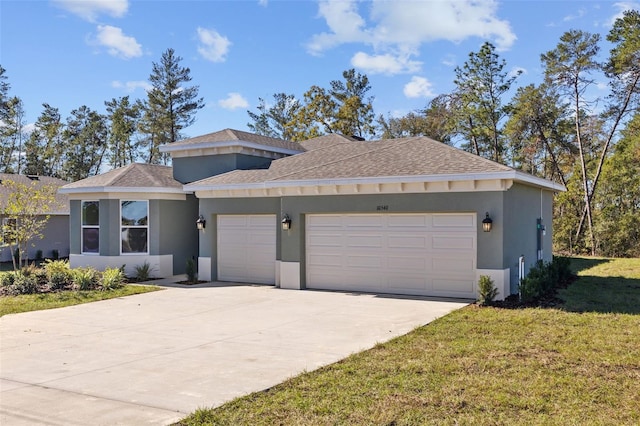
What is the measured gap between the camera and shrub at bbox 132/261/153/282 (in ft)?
53.2

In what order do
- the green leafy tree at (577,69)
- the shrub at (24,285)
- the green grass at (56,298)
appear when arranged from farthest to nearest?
1. the green leafy tree at (577,69)
2. the shrub at (24,285)
3. the green grass at (56,298)

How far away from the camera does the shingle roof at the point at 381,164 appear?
1191 centimetres

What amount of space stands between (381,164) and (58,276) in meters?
9.22

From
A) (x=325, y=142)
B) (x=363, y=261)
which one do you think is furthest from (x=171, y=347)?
(x=325, y=142)

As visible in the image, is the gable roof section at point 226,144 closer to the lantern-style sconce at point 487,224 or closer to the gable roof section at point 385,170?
the gable roof section at point 385,170

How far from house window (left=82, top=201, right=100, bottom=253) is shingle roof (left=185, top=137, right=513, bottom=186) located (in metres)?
4.10

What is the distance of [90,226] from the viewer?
56.6ft

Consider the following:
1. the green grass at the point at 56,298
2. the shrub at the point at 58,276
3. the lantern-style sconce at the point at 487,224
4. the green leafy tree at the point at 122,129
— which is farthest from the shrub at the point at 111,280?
the green leafy tree at the point at 122,129

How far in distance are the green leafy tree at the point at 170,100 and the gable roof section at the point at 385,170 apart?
2874cm

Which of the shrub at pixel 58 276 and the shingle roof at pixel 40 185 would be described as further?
the shingle roof at pixel 40 185

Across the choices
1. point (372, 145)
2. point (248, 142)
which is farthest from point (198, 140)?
point (372, 145)

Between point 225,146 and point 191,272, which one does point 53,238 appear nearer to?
point 225,146

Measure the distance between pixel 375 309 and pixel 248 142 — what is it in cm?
908

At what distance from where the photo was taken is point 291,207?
13859 mm
